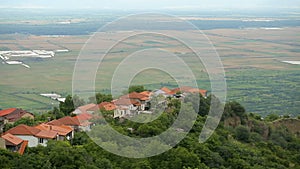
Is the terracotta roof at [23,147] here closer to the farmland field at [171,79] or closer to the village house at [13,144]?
the village house at [13,144]

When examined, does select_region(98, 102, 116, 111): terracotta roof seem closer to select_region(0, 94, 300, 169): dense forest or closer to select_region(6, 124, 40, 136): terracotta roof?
select_region(0, 94, 300, 169): dense forest

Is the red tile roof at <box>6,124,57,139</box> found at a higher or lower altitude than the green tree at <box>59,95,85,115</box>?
higher

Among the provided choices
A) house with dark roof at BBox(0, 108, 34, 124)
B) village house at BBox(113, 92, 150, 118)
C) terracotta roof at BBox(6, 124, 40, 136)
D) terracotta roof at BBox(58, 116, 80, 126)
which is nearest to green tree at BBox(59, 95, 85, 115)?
house with dark roof at BBox(0, 108, 34, 124)

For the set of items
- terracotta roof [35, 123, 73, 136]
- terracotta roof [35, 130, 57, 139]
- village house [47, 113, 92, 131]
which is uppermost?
terracotta roof [35, 130, 57, 139]

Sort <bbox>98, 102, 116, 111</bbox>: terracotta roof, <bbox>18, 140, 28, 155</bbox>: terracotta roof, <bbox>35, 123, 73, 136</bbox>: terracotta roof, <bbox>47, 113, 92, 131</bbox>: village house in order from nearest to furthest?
<bbox>18, 140, 28, 155</bbox>: terracotta roof
<bbox>35, 123, 73, 136</bbox>: terracotta roof
<bbox>47, 113, 92, 131</bbox>: village house
<bbox>98, 102, 116, 111</bbox>: terracotta roof

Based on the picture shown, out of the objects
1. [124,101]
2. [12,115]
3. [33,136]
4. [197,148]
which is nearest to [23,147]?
[33,136]

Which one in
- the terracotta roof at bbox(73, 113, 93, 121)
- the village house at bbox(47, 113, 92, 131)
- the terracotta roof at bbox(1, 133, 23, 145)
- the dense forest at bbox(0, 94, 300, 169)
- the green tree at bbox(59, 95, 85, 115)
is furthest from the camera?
the green tree at bbox(59, 95, 85, 115)

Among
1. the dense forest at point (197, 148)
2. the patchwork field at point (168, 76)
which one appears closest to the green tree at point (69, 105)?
the dense forest at point (197, 148)
